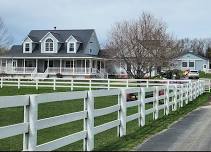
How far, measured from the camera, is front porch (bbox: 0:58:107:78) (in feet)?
214

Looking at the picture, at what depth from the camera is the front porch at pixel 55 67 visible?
65375 millimetres

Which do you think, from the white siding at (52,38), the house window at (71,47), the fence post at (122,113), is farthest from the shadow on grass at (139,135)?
the white siding at (52,38)

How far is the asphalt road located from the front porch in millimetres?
49998

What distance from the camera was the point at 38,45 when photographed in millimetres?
69625

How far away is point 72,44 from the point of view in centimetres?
6719

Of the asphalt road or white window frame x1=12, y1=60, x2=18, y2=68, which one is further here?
white window frame x1=12, y1=60, x2=18, y2=68

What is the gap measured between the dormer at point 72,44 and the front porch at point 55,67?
55.7 inches

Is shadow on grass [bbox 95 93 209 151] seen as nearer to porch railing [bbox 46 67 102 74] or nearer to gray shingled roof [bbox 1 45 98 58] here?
porch railing [bbox 46 67 102 74]

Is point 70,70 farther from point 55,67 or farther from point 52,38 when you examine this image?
point 52,38

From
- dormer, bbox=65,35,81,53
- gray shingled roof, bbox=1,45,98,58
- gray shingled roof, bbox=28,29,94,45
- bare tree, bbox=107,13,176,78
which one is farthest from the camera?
gray shingled roof, bbox=28,29,94,45

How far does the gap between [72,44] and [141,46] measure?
748 inches

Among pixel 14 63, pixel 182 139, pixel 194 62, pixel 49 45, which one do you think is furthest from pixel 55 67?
pixel 182 139

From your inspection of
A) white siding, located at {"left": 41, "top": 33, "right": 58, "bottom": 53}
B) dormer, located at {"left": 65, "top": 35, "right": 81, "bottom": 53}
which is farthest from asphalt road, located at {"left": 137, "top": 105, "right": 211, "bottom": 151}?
white siding, located at {"left": 41, "top": 33, "right": 58, "bottom": 53}

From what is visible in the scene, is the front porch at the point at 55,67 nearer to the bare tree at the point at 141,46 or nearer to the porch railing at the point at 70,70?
the porch railing at the point at 70,70
